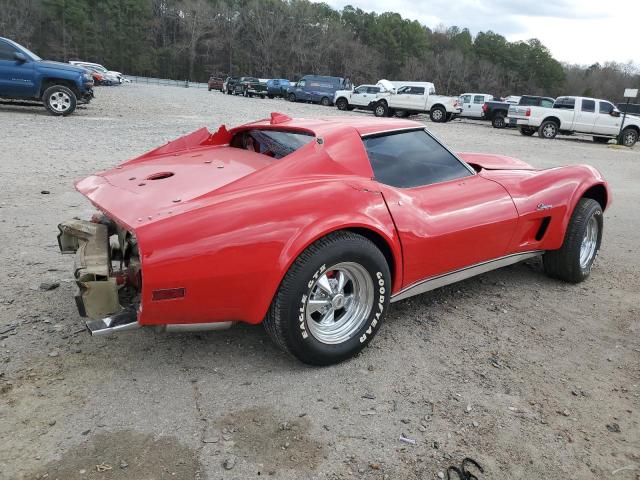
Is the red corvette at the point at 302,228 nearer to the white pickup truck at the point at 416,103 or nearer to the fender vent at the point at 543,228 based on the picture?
the fender vent at the point at 543,228

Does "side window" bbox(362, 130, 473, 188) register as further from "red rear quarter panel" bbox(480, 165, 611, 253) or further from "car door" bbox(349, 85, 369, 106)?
"car door" bbox(349, 85, 369, 106)

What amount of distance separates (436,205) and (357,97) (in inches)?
1042

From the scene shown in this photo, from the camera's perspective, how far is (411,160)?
3.28 meters

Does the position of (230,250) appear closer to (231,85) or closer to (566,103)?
(566,103)

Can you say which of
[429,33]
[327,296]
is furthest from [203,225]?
[429,33]

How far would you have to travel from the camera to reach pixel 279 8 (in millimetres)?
81062

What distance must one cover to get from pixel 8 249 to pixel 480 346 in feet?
12.1

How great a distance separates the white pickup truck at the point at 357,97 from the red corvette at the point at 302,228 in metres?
24.2

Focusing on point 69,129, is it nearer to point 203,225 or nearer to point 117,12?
point 203,225

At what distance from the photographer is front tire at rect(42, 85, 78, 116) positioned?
12781mm

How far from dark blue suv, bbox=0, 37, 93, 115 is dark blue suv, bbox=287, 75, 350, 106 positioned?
2053 cm

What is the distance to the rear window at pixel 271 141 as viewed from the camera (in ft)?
10.5

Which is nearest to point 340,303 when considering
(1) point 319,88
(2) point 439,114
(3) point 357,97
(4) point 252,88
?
(2) point 439,114

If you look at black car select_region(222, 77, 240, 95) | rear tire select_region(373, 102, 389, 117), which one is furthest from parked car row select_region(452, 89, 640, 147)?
black car select_region(222, 77, 240, 95)
